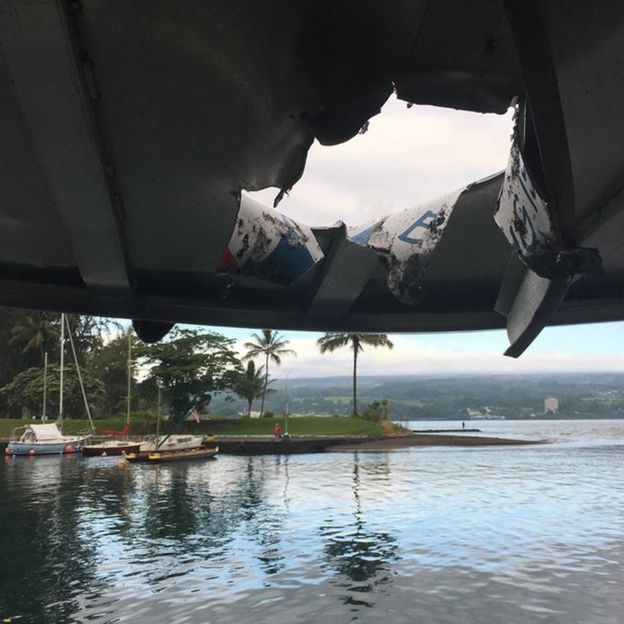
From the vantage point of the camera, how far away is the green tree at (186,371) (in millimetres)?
79562

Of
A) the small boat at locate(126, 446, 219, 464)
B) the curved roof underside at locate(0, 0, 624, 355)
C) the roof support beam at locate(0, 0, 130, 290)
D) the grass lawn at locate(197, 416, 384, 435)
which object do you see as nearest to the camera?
the roof support beam at locate(0, 0, 130, 290)

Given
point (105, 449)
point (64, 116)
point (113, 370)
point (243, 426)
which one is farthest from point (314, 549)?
point (113, 370)

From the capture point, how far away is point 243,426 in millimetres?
82500

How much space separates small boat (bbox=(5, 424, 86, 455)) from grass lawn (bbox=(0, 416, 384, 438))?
9.67 m

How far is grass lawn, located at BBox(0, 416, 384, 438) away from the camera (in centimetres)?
8012

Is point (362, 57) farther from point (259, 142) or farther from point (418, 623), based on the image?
point (418, 623)

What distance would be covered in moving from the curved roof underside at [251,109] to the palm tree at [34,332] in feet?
298

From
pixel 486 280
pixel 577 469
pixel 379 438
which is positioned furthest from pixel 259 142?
pixel 379 438

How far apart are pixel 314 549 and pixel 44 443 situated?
54.2 meters

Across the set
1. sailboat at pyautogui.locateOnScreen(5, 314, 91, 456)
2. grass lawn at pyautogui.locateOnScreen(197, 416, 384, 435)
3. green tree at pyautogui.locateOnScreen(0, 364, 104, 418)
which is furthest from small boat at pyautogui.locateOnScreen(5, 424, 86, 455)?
grass lawn at pyautogui.locateOnScreen(197, 416, 384, 435)

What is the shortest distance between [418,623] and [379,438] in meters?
66.0

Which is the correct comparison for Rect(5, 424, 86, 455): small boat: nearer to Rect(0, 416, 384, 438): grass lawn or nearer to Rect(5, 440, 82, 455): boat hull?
Rect(5, 440, 82, 455): boat hull

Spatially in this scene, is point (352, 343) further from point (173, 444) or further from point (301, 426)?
point (173, 444)

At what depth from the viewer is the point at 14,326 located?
3679 inches
